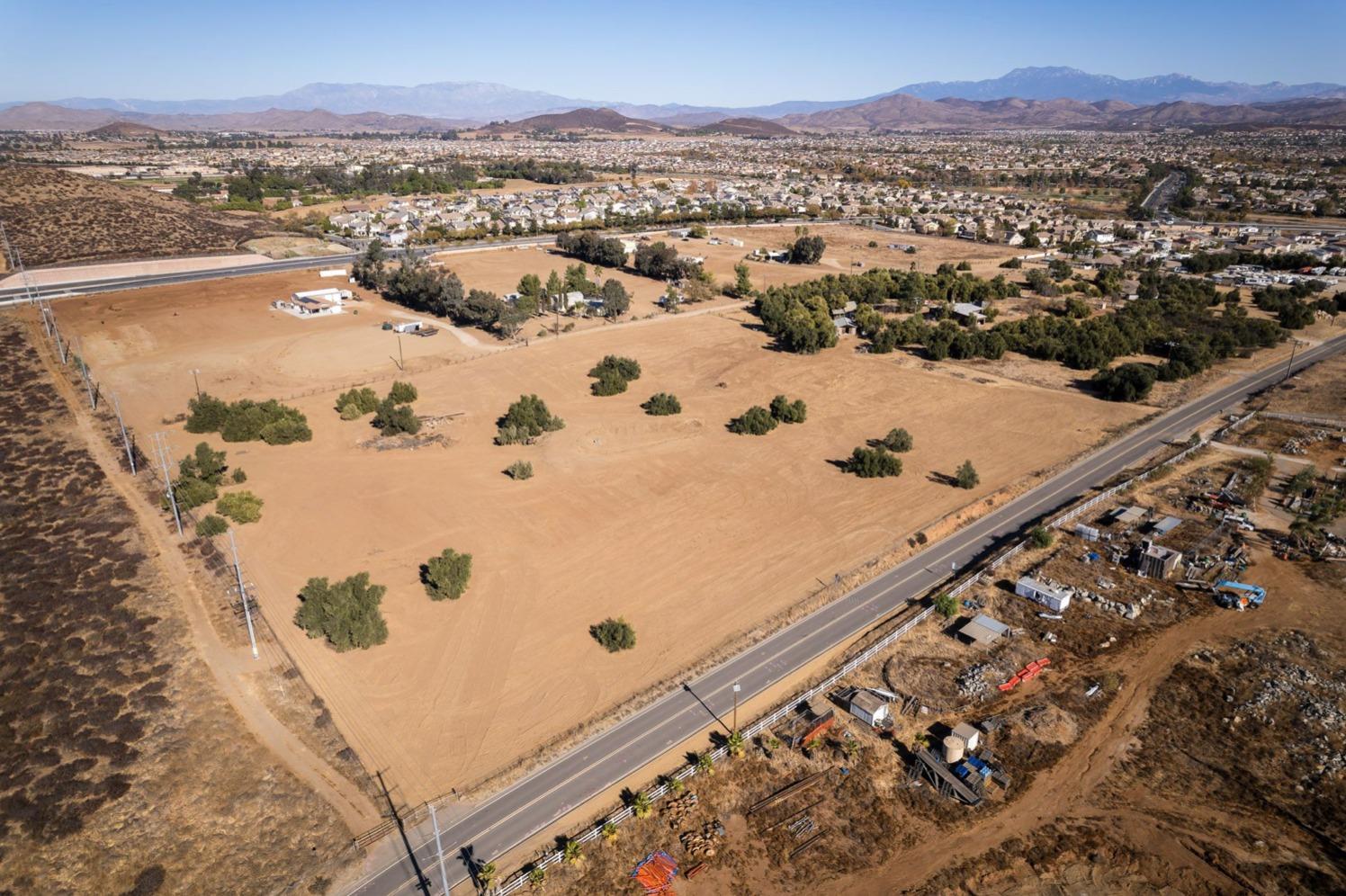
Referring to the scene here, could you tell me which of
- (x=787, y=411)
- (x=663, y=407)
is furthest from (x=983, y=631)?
(x=663, y=407)

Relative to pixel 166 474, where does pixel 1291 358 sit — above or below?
below

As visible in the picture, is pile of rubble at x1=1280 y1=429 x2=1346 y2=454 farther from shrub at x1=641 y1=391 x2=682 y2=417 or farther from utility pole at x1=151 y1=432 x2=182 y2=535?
utility pole at x1=151 y1=432 x2=182 y2=535

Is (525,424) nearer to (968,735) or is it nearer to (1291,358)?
(968,735)

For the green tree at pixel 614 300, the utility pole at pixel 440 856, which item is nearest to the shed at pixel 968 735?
the utility pole at pixel 440 856

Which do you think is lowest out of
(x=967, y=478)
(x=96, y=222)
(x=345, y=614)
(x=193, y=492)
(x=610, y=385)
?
(x=967, y=478)

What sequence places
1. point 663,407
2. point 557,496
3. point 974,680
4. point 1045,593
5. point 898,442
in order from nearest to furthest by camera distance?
point 974,680 < point 1045,593 < point 557,496 < point 898,442 < point 663,407

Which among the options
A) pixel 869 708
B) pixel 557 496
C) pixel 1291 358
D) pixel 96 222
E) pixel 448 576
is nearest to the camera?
pixel 869 708
